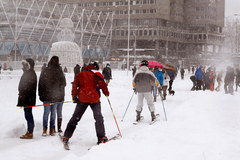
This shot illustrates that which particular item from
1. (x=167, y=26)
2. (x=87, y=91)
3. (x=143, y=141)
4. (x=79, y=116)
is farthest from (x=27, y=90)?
(x=167, y=26)

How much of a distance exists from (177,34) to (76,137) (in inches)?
3525

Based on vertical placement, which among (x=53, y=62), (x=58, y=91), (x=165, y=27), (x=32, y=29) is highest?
(x=165, y=27)

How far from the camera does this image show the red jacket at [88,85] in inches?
291

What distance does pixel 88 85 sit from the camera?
291 inches

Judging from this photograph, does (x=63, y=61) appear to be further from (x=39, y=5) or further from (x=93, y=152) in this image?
(x=39, y=5)

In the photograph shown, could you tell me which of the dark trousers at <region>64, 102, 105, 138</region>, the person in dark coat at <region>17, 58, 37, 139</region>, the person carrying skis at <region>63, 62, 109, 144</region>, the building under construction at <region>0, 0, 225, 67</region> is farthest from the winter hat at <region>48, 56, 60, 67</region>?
the building under construction at <region>0, 0, 225, 67</region>

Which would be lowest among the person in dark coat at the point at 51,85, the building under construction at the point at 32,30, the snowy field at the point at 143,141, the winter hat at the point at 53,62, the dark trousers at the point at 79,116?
the snowy field at the point at 143,141

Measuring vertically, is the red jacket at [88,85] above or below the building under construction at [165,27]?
below

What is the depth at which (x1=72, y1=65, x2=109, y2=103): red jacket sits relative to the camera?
739 centimetres

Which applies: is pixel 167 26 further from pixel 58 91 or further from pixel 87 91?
pixel 87 91

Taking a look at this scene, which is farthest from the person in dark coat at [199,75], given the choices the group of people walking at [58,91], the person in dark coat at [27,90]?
the person in dark coat at [27,90]

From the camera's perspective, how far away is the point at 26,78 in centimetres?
814

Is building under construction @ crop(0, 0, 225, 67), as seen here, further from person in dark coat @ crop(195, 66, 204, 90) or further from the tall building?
person in dark coat @ crop(195, 66, 204, 90)

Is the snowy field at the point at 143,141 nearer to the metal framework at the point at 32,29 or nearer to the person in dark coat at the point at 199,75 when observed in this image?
the person in dark coat at the point at 199,75
